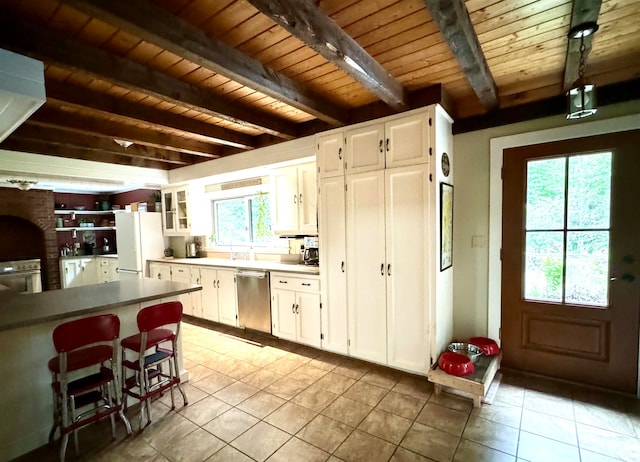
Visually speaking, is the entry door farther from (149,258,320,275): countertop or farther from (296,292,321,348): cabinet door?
(149,258,320,275): countertop

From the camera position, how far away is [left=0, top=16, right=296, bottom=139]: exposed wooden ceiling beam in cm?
153

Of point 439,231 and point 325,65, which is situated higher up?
point 325,65

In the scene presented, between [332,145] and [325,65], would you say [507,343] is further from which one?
[325,65]

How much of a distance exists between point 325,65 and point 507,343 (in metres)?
2.91

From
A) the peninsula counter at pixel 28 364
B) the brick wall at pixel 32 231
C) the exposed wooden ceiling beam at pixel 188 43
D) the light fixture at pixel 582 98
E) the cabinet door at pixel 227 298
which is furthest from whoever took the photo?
the brick wall at pixel 32 231

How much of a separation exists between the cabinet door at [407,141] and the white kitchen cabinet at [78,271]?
6.81 m

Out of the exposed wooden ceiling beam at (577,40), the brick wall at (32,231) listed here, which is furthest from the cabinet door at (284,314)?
the brick wall at (32,231)

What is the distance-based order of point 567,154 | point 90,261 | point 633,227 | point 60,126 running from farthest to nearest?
point 90,261 < point 60,126 < point 567,154 < point 633,227

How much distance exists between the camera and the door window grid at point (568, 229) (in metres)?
2.40

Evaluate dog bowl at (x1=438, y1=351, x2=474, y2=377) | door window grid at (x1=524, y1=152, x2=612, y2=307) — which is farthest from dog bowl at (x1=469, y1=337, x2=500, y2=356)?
door window grid at (x1=524, y1=152, x2=612, y2=307)

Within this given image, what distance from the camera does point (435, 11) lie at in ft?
4.58

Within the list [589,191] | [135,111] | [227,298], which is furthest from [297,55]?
[227,298]

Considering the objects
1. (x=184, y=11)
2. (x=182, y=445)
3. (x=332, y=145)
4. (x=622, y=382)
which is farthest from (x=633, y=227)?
(x=182, y=445)

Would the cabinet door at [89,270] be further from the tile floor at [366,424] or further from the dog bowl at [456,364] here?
the dog bowl at [456,364]
